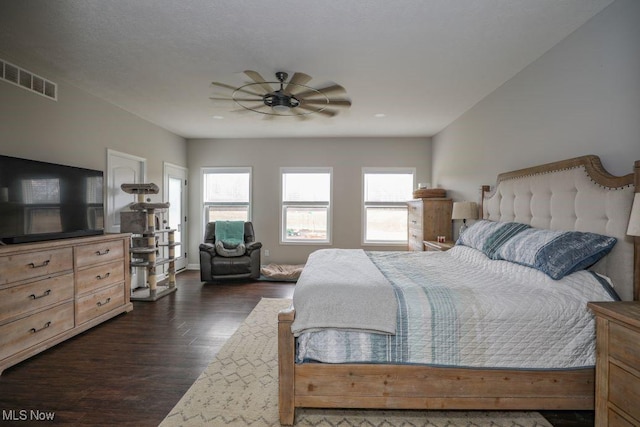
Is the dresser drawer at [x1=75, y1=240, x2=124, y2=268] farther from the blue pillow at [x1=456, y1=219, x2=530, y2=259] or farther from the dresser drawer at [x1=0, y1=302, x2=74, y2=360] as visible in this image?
the blue pillow at [x1=456, y1=219, x2=530, y2=259]

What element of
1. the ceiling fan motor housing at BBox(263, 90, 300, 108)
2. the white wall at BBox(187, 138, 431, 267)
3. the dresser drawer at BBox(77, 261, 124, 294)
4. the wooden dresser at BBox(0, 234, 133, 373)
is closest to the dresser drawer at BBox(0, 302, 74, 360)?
the wooden dresser at BBox(0, 234, 133, 373)

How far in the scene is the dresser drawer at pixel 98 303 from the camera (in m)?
2.85

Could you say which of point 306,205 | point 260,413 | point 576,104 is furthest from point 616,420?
point 306,205

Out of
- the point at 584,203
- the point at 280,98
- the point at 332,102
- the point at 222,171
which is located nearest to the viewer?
the point at 584,203

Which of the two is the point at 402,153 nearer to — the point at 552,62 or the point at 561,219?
the point at 552,62

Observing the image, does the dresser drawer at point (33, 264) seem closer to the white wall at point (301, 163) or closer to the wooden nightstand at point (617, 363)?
the white wall at point (301, 163)

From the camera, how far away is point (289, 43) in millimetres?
2434

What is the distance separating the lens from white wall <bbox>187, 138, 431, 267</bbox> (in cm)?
572

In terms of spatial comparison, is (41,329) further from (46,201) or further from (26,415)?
(46,201)

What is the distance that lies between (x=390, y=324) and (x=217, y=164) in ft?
16.9

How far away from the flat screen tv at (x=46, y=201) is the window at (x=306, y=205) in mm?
3144

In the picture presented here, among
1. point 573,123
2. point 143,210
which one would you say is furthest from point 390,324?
point 143,210

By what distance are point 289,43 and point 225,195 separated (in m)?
4.03

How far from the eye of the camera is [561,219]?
2.23 meters
